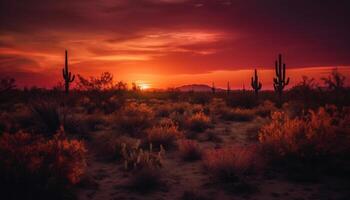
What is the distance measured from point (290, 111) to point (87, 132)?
24.8 ft

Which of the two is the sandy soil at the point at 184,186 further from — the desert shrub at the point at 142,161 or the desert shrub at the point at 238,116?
the desert shrub at the point at 238,116

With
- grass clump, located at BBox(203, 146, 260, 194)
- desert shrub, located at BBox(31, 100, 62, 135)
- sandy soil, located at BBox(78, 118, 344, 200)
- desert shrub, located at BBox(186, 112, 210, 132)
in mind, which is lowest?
sandy soil, located at BBox(78, 118, 344, 200)

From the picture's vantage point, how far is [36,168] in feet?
19.3

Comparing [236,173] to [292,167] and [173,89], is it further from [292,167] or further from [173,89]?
[173,89]

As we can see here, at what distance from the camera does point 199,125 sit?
45.2ft

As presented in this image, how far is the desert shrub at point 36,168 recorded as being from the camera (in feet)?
18.3

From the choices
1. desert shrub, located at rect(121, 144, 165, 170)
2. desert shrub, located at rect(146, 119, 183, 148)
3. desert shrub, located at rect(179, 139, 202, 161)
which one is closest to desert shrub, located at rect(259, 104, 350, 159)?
desert shrub, located at rect(179, 139, 202, 161)

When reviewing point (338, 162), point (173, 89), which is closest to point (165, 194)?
point (338, 162)

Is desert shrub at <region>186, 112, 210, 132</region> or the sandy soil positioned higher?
Result: desert shrub at <region>186, 112, 210, 132</region>

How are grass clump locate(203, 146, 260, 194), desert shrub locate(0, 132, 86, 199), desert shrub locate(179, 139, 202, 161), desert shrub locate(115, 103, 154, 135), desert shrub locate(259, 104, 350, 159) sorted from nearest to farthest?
1. desert shrub locate(0, 132, 86, 199)
2. grass clump locate(203, 146, 260, 194)
3. desert shrub locate(259, 104, 350, 159)
4. desert shrub locate(179, 139, 202, 161)
5. desert shrub locate(115, 103, 154, 135)

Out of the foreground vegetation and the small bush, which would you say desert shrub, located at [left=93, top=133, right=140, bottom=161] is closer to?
the foreground vegetation

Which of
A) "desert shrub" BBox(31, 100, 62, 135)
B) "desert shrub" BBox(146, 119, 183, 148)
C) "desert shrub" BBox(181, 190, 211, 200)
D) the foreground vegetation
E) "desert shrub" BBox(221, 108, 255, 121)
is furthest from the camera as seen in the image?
"desert shrub" BBox(221, 108, 255, 121)

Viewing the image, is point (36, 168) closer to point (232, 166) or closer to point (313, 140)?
point (232, 166)

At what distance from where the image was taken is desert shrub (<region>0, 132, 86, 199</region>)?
5.57 meters
